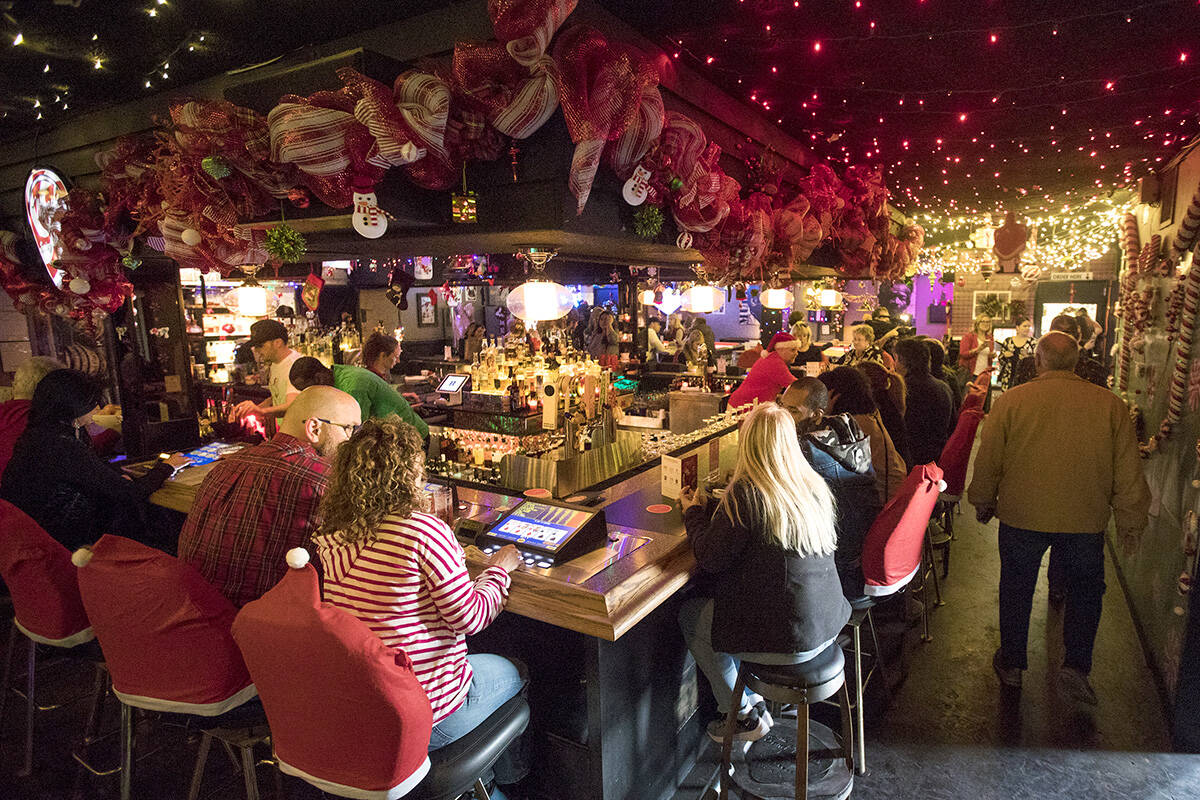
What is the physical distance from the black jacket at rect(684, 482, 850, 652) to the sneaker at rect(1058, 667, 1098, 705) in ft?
6.32

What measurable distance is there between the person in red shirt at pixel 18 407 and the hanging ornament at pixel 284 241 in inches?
55.1

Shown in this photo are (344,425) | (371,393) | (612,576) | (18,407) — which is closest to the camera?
(612,576)

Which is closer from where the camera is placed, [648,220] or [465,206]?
[465,206]

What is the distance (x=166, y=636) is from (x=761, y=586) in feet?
5.92

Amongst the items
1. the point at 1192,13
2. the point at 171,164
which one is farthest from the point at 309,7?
the point at 1192,13

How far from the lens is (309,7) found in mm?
2793

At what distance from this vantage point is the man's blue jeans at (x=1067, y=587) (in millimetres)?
3178

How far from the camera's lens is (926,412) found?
15.3 ft

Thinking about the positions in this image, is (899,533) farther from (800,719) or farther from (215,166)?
(215,166)

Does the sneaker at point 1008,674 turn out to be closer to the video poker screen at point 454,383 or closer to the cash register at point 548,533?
the cash register at point 548,533

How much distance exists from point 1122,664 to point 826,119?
3.61 metres

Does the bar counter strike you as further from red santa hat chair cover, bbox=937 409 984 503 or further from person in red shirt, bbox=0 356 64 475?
person in red shirt, bbox=0 356 64 475

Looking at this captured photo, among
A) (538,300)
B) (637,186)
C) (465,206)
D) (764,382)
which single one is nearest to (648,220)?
(637,186)

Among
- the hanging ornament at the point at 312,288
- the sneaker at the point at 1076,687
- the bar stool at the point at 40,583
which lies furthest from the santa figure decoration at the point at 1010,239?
the bar stool at the point at 40,583
